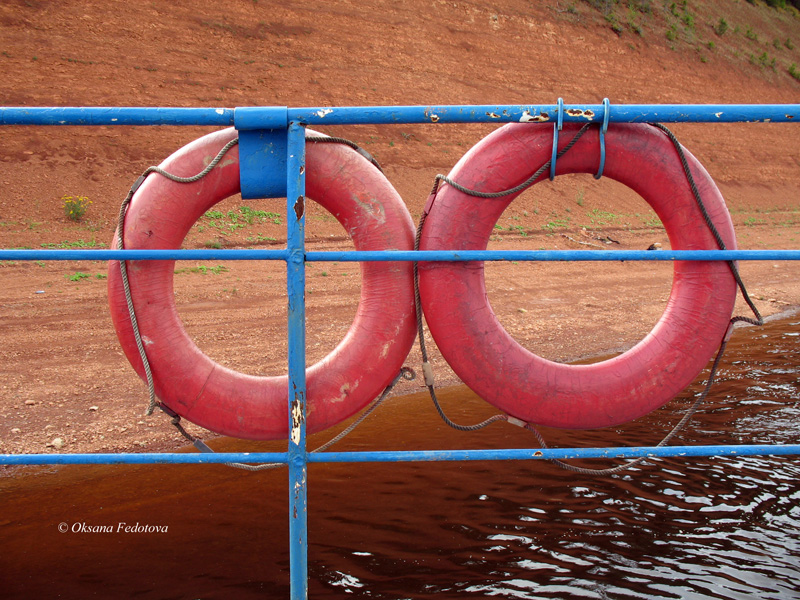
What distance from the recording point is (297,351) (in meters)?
2.05

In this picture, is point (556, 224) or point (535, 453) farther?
point (556, 224)

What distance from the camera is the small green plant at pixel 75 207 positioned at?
377 inches

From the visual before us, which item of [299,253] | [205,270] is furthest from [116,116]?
[205,270]

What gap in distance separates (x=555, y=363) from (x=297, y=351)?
102 centimetres

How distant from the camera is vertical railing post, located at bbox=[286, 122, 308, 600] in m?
2.01

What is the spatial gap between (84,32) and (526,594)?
1536 cm

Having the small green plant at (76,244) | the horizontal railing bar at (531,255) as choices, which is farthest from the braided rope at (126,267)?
the small green plant at (76,244)

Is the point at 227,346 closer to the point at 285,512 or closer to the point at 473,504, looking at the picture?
the point at 285,512

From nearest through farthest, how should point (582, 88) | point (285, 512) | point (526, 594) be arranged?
point (526, 594) → point (285, 512) → point (582, 88)

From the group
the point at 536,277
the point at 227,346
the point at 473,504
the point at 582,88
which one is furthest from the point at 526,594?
the point at 582,88

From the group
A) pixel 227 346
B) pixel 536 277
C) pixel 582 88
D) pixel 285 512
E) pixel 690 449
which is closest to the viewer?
pixel 690 449

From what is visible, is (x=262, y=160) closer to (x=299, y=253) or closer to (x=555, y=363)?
(x=299, y=253)

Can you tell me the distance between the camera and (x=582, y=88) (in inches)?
793

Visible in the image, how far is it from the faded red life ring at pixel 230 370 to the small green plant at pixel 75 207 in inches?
326
